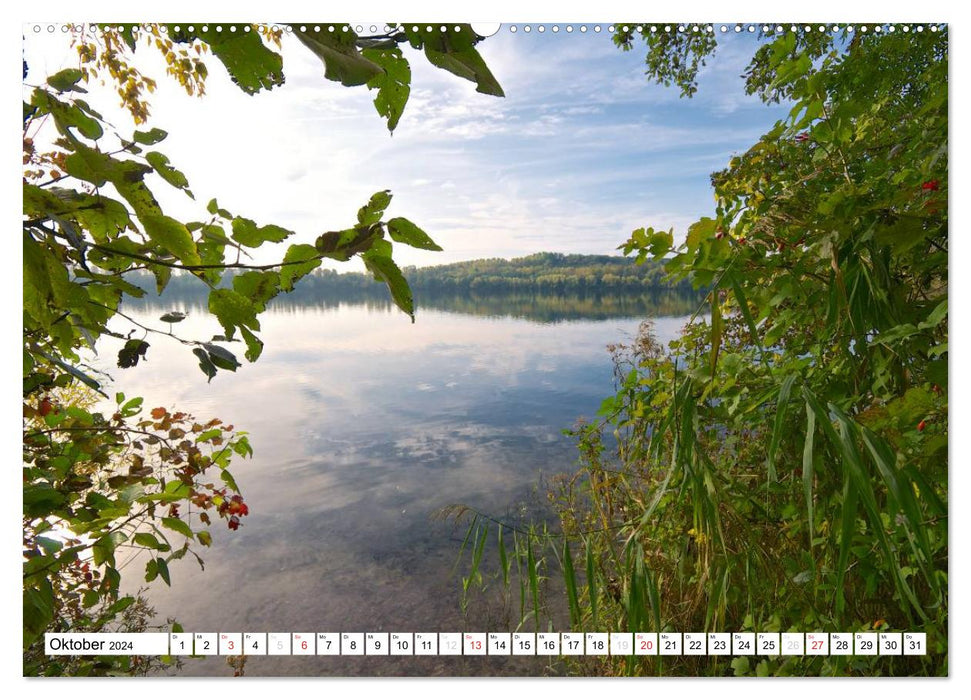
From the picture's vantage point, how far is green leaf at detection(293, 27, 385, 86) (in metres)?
0.44

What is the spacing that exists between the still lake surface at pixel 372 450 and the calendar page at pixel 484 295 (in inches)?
0.8

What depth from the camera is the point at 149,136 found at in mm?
604

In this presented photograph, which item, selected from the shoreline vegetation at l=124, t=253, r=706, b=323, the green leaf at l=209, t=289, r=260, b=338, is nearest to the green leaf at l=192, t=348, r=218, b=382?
the green leaf at l=209, t=289, r=260, b=338

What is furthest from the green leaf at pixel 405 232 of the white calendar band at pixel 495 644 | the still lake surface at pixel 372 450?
the still lake surface at pixel 372 450

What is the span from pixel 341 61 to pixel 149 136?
0.95ft

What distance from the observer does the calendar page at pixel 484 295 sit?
2.23ft

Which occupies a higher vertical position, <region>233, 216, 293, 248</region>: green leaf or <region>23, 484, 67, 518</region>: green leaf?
<region>233, 216, 293, 248</region>: green leaf

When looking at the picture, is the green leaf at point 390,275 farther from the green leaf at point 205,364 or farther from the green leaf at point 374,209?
the green leaf at point 205,364

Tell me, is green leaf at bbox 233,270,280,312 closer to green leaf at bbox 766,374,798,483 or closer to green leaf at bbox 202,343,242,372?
green leaf at bbox 202,343,242,372

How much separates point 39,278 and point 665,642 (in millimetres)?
1375

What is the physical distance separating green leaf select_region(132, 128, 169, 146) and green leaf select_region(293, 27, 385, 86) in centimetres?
24

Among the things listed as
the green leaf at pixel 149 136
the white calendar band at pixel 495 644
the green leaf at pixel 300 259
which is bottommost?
the white calendar band at pixel 495 644

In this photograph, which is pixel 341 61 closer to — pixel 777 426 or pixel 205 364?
pixel 205 364
